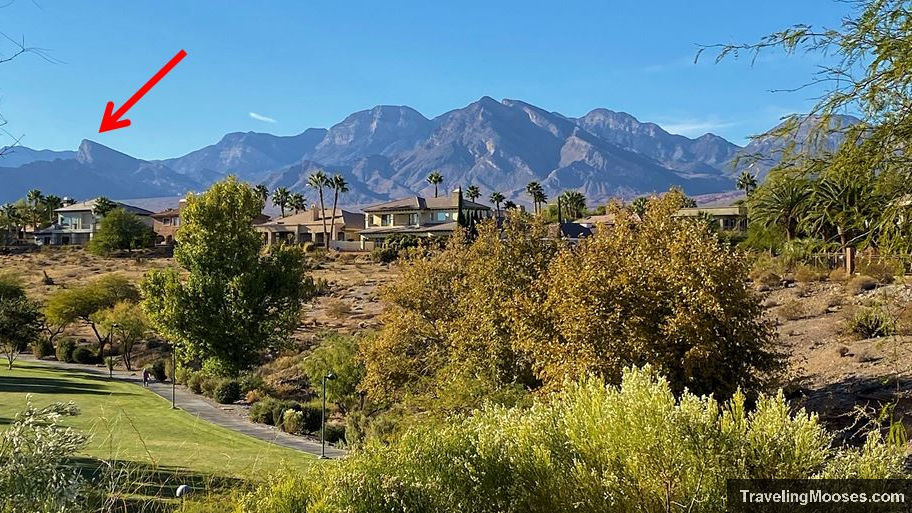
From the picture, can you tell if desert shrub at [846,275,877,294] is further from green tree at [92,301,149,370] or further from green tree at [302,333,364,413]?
green tree at [92,301,149,370]

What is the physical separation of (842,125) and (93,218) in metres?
134

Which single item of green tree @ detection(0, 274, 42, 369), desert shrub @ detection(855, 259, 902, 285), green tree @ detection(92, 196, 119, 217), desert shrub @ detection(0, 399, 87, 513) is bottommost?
green tree @ detection(0, 274, 42, 369)

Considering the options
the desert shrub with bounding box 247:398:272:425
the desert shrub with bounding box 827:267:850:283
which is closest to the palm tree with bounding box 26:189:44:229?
the desert shrub with bounding box 247:398:272:425

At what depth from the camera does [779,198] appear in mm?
7090

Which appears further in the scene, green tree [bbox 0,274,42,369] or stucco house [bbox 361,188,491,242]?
stucco house [bbox 361,188,491,242]

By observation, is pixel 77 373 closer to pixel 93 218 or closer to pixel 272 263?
pixel 272 263

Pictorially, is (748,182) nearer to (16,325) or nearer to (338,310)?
(338,310)

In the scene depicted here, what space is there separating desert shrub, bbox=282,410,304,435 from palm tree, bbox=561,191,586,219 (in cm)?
7828

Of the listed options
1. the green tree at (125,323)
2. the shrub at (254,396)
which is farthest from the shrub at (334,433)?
the green tree at (125,323)

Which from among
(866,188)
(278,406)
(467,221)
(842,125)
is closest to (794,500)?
(866,188)

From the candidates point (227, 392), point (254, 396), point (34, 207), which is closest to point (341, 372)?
point (254, 396)

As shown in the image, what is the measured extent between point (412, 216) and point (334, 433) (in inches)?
3133

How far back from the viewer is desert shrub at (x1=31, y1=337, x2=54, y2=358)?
58.4 metres

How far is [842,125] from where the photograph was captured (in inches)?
242
